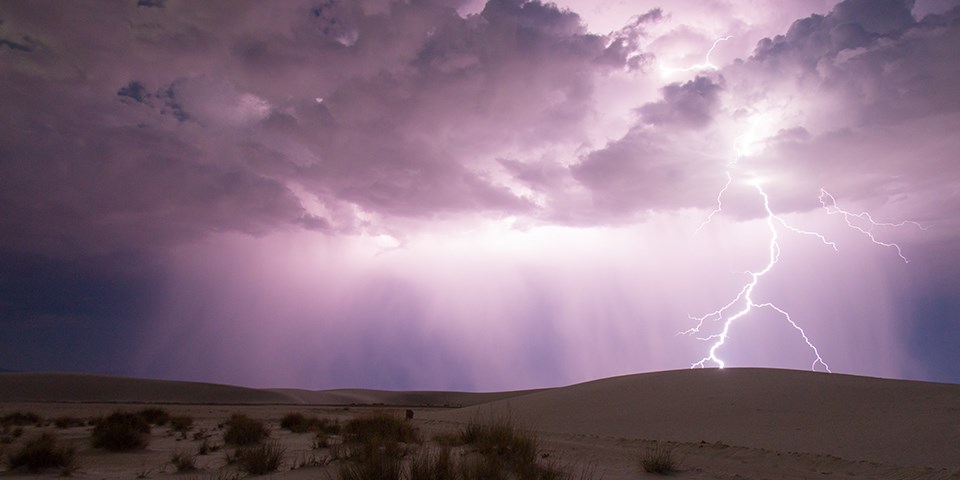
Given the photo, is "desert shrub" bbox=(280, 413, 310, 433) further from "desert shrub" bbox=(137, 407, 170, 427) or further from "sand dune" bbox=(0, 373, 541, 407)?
"sand dune" bbox=(0, 373, 541, 407)

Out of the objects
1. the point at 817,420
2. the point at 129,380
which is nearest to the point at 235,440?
the point at 817,420

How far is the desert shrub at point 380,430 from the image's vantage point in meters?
13.7

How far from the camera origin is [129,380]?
82.2 metres

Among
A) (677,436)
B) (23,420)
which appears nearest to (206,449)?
(677,436)

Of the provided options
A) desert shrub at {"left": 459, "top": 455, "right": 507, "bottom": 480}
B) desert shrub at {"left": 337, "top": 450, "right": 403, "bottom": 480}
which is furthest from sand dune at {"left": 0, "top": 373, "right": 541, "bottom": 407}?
desert shrub at {"left": 337, "top": 450, "right": 403, "bottom": 480}

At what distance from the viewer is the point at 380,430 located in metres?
14.7

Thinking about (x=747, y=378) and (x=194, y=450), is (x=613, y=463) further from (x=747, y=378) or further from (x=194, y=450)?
(x=747, y=378)

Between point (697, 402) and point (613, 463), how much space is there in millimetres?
13530

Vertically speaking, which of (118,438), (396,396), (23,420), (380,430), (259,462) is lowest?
(396,396)

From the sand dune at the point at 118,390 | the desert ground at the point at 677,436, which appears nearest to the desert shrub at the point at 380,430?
the desert ground at the point at 677,436

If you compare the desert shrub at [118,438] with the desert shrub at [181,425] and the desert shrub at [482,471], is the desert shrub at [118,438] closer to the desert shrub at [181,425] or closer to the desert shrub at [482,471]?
the desert shrub at [181,425]

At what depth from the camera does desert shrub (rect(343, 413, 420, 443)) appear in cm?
1368

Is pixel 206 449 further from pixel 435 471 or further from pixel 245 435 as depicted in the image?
pixel 435 471

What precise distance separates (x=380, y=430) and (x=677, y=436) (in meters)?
9.88
